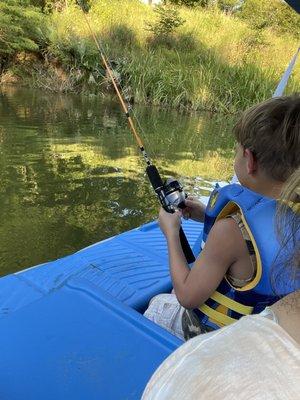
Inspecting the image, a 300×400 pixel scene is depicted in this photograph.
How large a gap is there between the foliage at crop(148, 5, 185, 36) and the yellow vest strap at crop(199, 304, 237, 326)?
38.6 feet

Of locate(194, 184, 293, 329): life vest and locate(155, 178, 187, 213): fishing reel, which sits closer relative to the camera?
locate(194, 184, 293, 329): life vest

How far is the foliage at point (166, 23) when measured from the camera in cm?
1215

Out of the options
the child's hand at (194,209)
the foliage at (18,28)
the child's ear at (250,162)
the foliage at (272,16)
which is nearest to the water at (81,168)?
the child's hand at (194,209)

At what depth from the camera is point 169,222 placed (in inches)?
53.7

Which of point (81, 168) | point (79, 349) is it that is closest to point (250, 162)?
point (79, 349)

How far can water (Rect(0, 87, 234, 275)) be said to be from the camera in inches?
126

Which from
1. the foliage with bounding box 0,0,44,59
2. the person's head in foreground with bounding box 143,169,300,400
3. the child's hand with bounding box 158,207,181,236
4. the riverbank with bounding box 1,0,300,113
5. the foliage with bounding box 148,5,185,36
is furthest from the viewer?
the foliage with bounding box 148,5,185,36

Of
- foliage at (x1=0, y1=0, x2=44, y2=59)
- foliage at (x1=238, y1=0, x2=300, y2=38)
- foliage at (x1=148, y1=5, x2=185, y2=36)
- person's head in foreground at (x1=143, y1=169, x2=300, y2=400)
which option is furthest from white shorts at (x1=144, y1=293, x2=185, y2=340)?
foliage at (x1=238, y1=0, x2=300, y2=38)

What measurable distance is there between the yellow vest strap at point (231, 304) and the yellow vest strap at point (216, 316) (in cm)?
4

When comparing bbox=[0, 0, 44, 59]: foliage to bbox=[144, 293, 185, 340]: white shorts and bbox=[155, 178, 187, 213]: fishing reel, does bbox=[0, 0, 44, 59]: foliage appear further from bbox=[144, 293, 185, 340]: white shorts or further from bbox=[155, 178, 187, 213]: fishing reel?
bbox=[144, 293, 185, 340]: white shorts

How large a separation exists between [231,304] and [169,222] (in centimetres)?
31

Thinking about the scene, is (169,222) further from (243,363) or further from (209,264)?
(243,363)

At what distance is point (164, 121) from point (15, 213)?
4639 millimetres

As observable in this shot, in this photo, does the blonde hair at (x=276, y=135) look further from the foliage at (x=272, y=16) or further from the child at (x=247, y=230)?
the foliage at (x=272, y=16)
